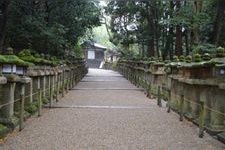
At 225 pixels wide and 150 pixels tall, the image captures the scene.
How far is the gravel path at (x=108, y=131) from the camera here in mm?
8719

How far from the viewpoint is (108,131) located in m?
10.5

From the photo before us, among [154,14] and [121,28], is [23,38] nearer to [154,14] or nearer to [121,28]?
[154,14]

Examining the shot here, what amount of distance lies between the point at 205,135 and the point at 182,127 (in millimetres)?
1313

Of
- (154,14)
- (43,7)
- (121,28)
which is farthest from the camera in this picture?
(121,28)

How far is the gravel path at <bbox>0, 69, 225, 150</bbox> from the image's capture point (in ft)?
28.6

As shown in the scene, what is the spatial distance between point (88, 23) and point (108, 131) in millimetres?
18630

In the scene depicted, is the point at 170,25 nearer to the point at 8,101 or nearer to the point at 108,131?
the point at 108,131

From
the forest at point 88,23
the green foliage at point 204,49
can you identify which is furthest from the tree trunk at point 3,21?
the green foliage at point 204,49

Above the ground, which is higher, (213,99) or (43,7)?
(43,7)

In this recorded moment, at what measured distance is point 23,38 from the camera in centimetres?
2141

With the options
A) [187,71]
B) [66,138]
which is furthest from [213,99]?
[66,138]

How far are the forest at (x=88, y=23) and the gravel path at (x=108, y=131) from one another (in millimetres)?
6567

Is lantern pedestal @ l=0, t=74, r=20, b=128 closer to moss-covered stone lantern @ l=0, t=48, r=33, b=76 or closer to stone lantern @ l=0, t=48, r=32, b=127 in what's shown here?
stone lantern @ l=0, t=48, r=32, b=127

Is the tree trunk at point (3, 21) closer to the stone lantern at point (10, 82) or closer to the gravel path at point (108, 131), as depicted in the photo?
the gravel path at point (108, 131)
